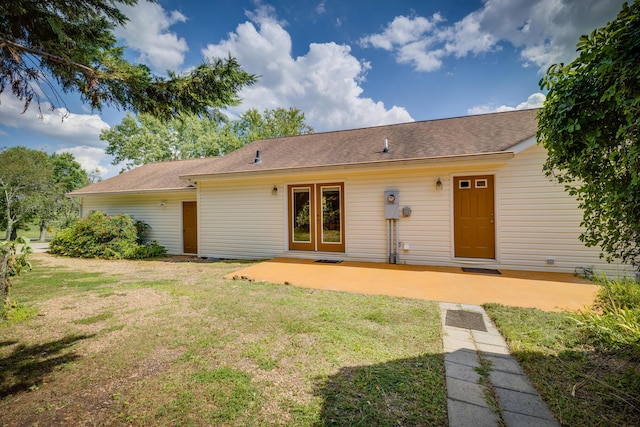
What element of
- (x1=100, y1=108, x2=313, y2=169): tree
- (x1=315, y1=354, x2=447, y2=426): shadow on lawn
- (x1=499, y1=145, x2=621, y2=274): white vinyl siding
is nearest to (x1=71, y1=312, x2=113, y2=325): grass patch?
(x1=315, y1=354, x2=447, y2=426): shadow on lawn

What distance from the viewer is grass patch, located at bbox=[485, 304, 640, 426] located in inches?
74.6

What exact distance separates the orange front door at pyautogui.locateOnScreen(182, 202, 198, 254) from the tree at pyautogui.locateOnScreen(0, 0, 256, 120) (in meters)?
7.74

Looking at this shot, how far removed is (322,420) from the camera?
6.13ft

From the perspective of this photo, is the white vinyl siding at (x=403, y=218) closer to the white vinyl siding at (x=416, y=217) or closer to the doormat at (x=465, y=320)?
the white vinyl siding at (x=416, y=217)

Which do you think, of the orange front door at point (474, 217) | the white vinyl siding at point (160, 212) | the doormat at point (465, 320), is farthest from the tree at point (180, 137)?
the doormat at point (465, 320)

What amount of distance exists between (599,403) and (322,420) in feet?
6.87

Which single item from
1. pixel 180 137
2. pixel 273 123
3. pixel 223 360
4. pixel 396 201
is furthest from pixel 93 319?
pixel 180 137

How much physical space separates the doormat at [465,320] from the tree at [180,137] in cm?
2509

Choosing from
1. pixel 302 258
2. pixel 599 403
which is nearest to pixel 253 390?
pixel 599 403

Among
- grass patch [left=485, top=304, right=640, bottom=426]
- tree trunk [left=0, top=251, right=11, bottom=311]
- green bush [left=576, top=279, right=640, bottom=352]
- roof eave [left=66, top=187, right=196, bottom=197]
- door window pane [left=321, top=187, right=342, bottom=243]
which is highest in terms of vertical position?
roof eave [left=66, top=187, right=196, bottom=197]

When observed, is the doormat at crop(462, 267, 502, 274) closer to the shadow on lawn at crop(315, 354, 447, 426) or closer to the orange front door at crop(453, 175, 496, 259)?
the orange front door at crop(453, 175, 496, 259)

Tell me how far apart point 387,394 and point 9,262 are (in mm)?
5192

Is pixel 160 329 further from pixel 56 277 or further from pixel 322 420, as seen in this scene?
pixel 56 277

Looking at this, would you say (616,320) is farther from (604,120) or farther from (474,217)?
(474,217)
